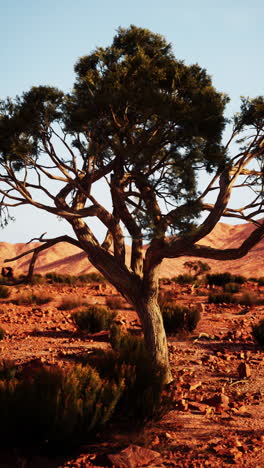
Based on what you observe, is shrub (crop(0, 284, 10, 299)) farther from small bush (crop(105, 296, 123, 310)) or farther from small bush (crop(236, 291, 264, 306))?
small bush (crop(236, 291, 264, 306))

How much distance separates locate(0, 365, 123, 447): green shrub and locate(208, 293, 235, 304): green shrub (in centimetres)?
1714

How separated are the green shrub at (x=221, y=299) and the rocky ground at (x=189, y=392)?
2.66 metres

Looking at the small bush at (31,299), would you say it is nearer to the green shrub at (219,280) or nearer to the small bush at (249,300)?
the small bush at (249,300)

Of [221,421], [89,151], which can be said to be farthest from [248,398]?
[89,151]

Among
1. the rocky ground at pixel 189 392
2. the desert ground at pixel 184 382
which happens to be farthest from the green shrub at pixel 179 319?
the rocky ground at pixel 189 392

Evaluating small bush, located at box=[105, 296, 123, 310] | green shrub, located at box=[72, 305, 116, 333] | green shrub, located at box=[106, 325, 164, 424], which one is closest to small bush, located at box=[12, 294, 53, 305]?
small bush, located at box=[105, 296, 123, 310]

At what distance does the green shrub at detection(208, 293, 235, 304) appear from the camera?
23.6m

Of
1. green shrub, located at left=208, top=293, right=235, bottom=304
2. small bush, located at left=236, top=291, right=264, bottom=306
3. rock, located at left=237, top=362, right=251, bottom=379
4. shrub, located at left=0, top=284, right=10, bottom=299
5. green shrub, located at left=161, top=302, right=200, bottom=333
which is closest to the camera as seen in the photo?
rock, located at left=237, top=362, right=251, bottom=379

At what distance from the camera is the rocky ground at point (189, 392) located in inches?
246

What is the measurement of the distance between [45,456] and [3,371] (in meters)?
2.29

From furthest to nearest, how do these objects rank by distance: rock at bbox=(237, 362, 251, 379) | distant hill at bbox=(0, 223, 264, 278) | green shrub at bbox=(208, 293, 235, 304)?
distant hill at bbox=(0, 223, 264, 278) < green shrub at bbox=(208, 293, 235, 304) < rock at bbox=(237, 362, 251, 379)

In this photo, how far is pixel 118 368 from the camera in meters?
8.04

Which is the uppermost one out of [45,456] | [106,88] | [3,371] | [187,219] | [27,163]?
[106,88]

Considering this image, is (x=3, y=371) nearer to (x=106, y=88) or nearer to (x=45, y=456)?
(x=45, y=456)
